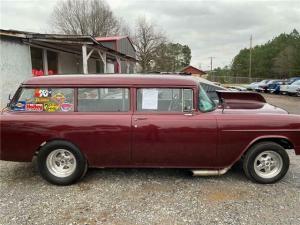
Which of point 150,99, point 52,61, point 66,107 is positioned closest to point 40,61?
point 52,61

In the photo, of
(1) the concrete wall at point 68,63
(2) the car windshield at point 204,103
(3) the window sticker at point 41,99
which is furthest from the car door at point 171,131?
(1) the concrete wall at point 68,63

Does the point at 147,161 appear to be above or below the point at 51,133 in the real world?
below

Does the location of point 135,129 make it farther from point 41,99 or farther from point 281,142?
point 281,142

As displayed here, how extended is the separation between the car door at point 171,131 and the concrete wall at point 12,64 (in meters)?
8.97

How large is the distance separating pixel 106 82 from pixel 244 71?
276 ft

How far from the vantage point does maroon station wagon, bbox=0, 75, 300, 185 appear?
455 cm

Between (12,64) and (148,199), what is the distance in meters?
10.2

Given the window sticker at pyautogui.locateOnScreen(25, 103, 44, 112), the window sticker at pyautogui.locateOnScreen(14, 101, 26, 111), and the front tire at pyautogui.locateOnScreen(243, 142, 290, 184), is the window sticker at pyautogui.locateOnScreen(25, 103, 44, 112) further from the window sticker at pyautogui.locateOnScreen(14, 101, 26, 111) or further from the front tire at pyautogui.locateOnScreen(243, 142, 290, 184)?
the front tire at pyautogui.locateOnScreen(243, 142, 290, 184)

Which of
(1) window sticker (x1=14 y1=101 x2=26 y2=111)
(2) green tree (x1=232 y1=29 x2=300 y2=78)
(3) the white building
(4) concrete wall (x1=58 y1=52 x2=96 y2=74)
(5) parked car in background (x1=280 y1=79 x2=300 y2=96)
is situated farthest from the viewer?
(2) green tree (x1=232 y1=29 x2=300 y2=78)

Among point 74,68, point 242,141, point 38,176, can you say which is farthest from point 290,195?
point 74,68

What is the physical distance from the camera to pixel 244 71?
84000 millimetres

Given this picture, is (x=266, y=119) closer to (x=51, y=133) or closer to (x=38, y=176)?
(x=51, y=133)

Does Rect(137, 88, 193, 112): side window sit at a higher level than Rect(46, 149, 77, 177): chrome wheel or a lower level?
higher

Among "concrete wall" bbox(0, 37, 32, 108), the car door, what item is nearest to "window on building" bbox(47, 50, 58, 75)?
"concrete wall" bbox(0, 37, 32, 108)
